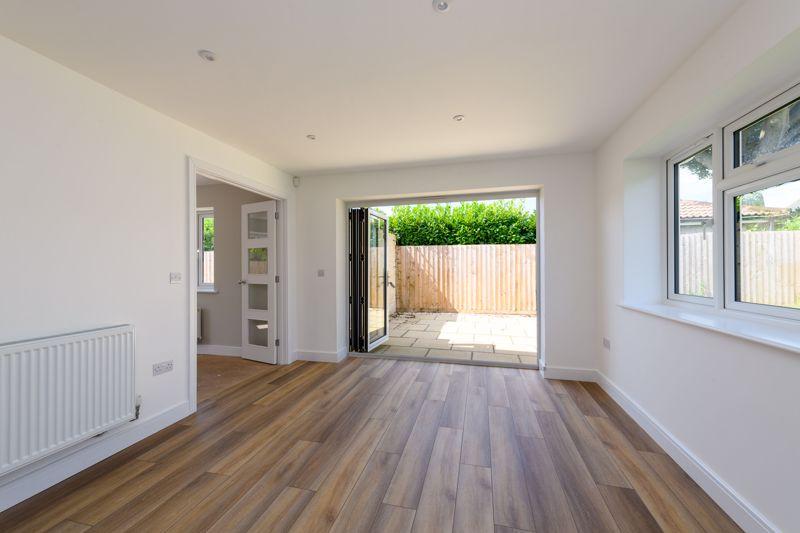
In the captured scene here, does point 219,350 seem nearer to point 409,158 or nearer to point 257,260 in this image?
point 257,260

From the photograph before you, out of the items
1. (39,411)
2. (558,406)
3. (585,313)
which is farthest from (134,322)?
(585,313)

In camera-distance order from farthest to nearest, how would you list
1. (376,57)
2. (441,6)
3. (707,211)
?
(707,211) → (376,57) → (441,6)

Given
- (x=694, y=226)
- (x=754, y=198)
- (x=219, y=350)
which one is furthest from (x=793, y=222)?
(x=219, y=350)

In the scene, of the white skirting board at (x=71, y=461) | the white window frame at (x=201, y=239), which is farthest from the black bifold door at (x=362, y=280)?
the white skirting board at (x=71, y=461)

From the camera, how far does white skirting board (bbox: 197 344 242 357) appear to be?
15.1 ft

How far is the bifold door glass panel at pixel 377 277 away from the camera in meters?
4.79

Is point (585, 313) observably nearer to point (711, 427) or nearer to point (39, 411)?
point (711, 427)

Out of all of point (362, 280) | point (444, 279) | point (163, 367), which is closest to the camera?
point (163, 367)

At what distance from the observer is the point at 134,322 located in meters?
2.38

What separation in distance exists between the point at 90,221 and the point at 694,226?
13.8 ft

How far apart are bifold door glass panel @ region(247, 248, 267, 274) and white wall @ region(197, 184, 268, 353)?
0.95 ft

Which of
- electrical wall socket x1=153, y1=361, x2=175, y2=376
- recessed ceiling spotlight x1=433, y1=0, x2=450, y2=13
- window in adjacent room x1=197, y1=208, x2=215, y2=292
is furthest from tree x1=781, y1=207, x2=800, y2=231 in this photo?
window in adjacent room x1=197, y1=208, x2=215, y2=292

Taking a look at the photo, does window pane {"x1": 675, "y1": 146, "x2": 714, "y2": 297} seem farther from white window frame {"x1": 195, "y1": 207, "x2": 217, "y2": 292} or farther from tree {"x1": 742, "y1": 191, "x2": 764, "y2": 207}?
white window frame {"x1": 195, "y1": 207, "x2": 217, "y2": 292}

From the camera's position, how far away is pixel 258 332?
4.44m
